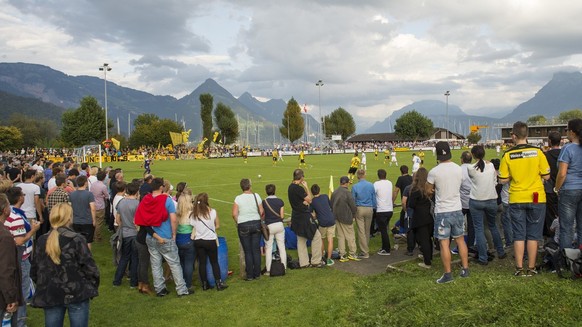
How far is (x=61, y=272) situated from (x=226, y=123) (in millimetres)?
108379

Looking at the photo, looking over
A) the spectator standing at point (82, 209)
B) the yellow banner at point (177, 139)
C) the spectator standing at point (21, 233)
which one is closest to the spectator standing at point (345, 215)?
the spectator standing at point (82, 209)

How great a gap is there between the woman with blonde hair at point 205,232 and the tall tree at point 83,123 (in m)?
76.5

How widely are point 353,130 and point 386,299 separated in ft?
444

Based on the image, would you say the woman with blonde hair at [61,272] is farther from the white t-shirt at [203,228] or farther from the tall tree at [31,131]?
the tall tree at [31,131]

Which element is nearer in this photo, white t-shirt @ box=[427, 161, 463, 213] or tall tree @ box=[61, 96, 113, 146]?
white t-shirt @ box=[427, 161, 463, 213]

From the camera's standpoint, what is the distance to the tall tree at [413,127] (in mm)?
124875

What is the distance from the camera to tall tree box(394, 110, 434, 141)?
12488 cm

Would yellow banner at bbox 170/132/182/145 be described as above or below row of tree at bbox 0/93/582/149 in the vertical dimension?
below

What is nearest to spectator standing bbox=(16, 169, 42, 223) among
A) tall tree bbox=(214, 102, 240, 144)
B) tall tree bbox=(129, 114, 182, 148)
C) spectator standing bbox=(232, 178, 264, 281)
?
spectator standing bbox=(232, 178, 264, 281)

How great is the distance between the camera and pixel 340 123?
134750mm

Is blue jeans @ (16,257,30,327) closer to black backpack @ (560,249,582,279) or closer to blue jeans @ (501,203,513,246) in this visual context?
black backpack @ (560,249,582,279)

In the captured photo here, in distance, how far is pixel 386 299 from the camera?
6352mm

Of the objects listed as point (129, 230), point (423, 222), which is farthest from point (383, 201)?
point (129, 230)

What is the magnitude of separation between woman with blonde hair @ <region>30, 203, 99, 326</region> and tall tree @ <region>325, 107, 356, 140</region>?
13182 centimetres
